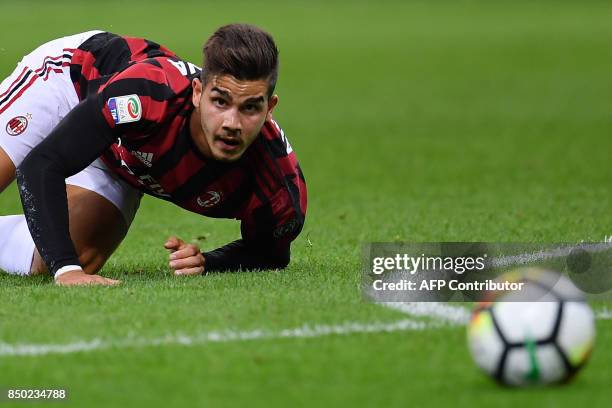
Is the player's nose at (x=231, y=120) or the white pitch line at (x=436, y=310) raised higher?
the player's nose at (x=231, y=120)

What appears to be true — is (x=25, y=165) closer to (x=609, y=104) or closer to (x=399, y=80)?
(x=609, y=104)

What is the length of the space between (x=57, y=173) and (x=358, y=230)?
3192mm

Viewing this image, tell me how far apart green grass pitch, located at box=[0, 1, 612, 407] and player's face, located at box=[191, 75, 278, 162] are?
2.41 feet

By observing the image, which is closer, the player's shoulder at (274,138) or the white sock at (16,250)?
the player's shoulder at (274,138)

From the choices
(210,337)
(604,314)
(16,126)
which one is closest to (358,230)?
(16,126)

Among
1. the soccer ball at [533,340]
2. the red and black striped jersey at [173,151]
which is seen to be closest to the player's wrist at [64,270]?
the red and black striped jersey at [173,151]

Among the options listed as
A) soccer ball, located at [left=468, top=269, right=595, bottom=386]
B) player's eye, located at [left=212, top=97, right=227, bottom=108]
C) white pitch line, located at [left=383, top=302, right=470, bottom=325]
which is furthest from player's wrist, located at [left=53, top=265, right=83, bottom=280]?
soccer ball, located at [left=468, top=269, right=595, bottom=386]

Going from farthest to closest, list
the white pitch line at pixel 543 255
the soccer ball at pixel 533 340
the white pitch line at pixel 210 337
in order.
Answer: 1. the white pitch line at pixel 543 255
2. the white pitch line at pixel 210 337
3. the soccer ball at pixel 533 340

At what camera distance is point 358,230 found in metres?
9.02

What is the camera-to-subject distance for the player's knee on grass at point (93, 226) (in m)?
7.34

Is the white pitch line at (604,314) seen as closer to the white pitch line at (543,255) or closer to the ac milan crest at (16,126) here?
the white pitch line at (543,255)

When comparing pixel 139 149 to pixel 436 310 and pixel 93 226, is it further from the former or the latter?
pixel 436 310

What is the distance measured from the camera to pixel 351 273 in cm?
687

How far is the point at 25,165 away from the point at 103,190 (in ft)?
3.83
